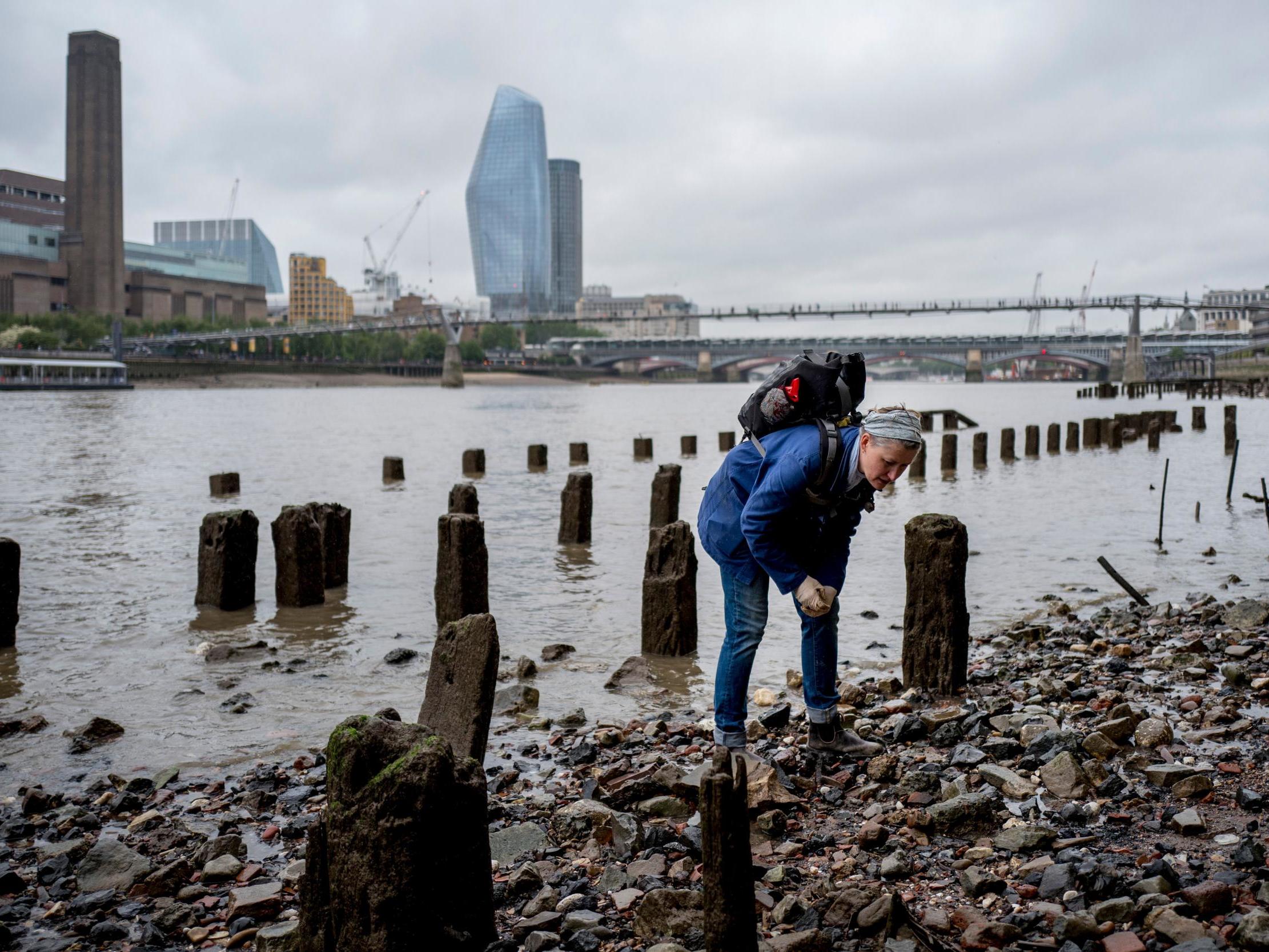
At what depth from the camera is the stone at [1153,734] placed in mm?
5707

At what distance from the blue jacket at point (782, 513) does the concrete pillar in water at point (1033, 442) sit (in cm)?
2690

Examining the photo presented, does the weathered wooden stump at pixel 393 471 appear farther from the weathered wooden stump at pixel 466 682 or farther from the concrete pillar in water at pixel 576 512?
the weathered wooden stump at pixel 466 682

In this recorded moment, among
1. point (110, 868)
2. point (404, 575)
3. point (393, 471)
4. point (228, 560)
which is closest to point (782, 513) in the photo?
point (110, 868)

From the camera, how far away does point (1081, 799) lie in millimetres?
5051

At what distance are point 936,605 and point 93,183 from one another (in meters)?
178

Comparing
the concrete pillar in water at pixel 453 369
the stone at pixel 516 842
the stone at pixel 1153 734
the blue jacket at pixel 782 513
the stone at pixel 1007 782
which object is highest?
the concrete pillar in water at pixel 453 369

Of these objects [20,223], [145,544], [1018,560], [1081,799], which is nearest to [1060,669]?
[1081,799]

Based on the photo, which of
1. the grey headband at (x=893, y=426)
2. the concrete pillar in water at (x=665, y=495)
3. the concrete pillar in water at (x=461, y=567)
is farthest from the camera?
the concrete pillar in water at (x=665, y=495)

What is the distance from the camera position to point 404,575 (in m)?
13.3

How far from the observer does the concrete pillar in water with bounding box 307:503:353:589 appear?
1196 centimetres

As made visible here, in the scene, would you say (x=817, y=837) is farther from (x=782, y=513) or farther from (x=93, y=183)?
(x=93, y=183)

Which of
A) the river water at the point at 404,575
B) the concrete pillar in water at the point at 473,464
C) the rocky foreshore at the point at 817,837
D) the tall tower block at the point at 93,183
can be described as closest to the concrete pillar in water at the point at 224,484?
the river water at the point at 404,575

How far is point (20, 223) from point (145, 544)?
596 ft

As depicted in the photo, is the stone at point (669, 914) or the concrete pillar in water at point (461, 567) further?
the concrete pillar in water at point (461, 567)
